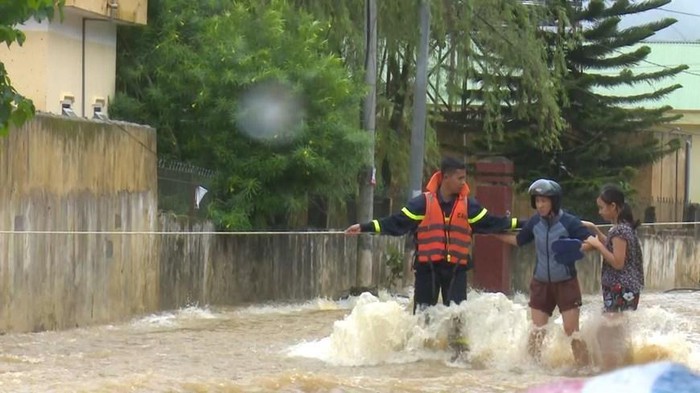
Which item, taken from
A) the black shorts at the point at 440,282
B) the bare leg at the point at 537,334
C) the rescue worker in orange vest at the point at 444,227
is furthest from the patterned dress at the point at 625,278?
the black shorts at the point at 440,282

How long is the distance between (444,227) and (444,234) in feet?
0.21

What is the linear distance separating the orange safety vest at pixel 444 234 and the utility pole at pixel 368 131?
9668 mm

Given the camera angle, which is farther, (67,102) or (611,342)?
(67,102)

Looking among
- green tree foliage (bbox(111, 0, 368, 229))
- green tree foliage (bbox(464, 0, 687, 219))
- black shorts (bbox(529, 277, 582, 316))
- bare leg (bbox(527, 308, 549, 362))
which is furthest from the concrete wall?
green tree foliage (bbox(464, 0, 687, 219))

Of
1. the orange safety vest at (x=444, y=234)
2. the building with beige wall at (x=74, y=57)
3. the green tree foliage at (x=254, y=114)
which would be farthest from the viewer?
the building with beige wall at (x=74, y=57)

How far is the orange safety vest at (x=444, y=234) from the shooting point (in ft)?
36.9

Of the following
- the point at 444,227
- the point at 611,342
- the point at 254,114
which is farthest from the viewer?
the point at 254,114

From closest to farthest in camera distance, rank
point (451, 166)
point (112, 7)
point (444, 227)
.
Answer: point (451, 166), point (444, 227), point (112, 7)

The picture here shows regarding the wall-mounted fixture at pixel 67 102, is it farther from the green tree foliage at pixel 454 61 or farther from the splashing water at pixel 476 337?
the splashing water at pixel 476 337

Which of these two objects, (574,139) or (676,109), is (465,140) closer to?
(574,139)

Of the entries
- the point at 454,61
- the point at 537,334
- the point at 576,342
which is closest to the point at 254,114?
the point at 454,61

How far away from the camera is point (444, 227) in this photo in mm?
11242

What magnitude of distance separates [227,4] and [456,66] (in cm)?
595

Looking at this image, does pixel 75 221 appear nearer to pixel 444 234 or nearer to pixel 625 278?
pixel 444 234
